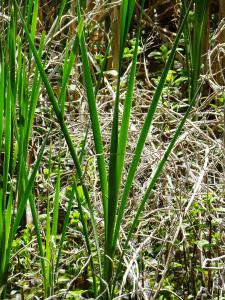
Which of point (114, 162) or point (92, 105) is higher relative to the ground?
point (92, 105)

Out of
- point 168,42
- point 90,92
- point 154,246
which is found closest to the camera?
point 90,92

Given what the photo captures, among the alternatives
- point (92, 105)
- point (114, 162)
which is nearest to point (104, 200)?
point (114, 162)

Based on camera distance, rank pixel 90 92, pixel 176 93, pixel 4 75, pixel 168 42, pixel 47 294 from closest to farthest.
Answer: pixel 90 92 → pixel 4 75 → pixel 47 294 → pixel 176 93 → pixel 168 42

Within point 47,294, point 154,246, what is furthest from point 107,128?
point 47,294

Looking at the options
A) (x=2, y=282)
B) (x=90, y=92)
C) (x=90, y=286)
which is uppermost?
(x=90, y=92)

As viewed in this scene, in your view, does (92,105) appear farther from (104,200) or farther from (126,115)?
(104,200)

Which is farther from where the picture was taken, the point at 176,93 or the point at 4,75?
the point at 176,93

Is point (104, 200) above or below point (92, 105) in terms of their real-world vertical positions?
below

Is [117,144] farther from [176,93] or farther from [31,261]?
[176,93]

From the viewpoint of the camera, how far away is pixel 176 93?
339 cm

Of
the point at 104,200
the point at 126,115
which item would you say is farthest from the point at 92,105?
the point at 104,200

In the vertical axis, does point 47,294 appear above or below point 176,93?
below

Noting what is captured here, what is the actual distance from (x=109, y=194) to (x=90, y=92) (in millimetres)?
209

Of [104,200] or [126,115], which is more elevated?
[126,115]
